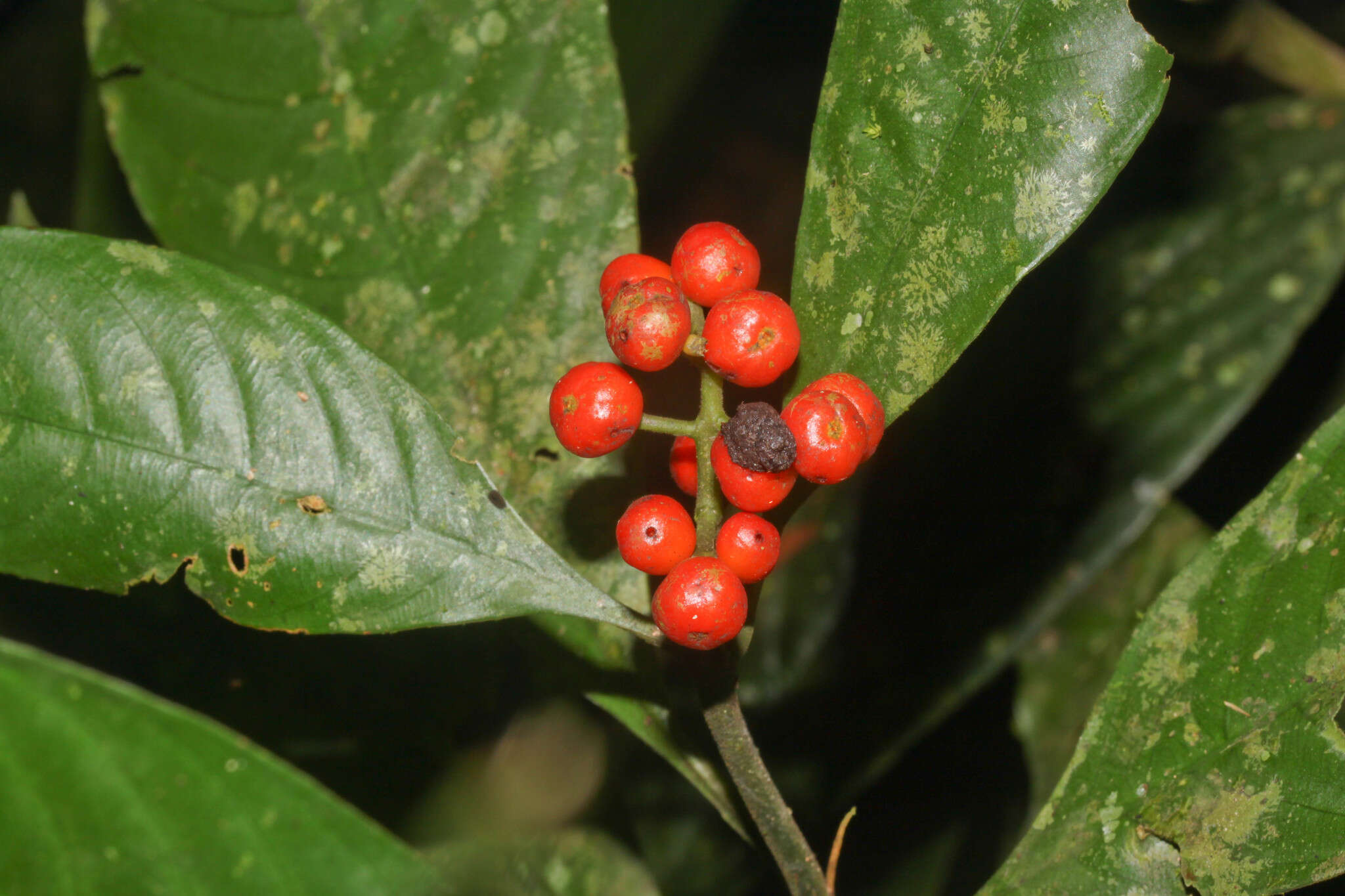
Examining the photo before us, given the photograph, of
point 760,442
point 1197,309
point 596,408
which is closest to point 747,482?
point 760,442

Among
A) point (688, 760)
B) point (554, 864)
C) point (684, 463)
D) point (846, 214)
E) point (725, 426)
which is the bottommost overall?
point (554, 864)

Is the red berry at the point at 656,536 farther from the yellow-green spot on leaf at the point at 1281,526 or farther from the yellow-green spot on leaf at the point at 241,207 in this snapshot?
the yellow-green spot on leaf at the point at 241,207

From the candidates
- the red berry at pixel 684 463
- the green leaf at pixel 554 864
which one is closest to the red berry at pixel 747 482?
the red berry at pixel 684 463

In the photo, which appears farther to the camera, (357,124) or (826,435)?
(357,124)

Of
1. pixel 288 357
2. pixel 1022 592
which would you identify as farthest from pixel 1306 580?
pixel 288 357

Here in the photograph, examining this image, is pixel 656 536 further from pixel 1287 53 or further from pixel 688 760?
pixel 1287 53
